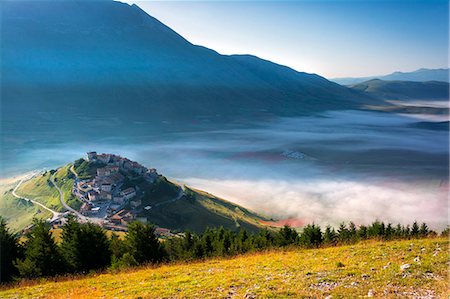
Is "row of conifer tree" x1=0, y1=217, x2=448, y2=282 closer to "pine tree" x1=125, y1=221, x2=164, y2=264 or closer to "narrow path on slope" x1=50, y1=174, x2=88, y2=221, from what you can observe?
"pine tree" x1=125, y1=221, x2=164, y2=264

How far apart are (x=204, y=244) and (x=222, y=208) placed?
273 ft

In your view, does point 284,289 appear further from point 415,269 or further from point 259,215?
point 259,215

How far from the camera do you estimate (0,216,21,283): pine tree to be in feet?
76.8

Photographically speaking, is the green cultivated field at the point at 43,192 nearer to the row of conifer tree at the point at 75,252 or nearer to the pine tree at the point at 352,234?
the row of conifer tree at the point at 75,252

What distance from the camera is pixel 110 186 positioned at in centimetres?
10869

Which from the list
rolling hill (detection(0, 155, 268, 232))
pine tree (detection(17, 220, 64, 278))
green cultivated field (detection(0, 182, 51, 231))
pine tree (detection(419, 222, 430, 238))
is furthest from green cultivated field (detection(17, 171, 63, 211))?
pine tree (detection(419, 222, 430, 238))

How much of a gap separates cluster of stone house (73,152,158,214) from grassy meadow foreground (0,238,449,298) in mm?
83865

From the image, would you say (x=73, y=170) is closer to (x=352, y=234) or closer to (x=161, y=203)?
(x=161, y=203)

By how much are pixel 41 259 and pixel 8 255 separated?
155 inches

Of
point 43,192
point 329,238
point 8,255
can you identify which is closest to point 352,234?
point 329,238

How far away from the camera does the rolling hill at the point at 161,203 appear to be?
96.6 metres

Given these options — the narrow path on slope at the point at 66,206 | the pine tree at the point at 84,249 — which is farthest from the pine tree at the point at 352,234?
the narrow path on slope at the point at 66,206

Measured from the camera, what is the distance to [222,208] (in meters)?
114

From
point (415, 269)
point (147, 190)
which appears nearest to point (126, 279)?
point (415, 269)
